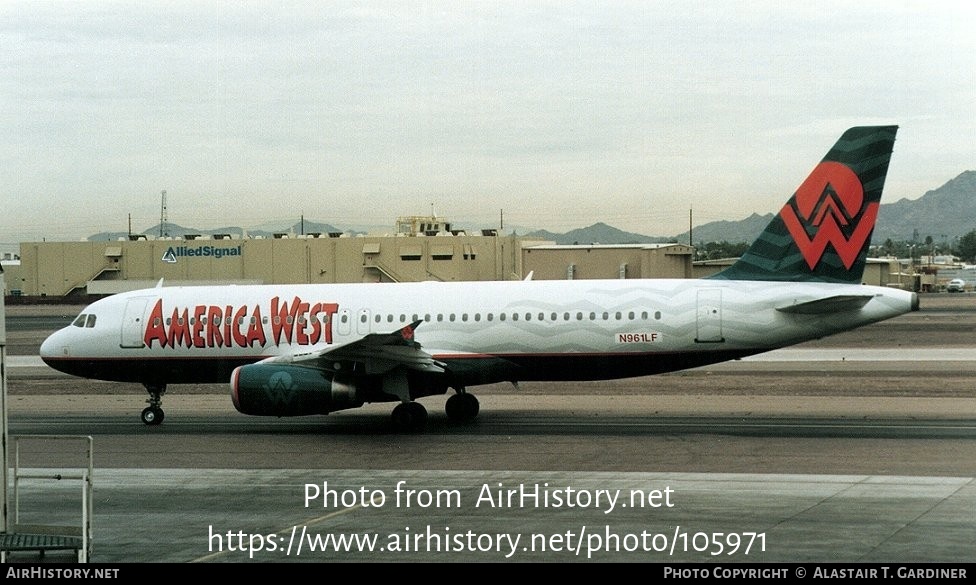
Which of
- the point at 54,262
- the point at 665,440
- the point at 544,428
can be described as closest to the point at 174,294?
the point at 544,428

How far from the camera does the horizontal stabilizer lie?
26.0 metres

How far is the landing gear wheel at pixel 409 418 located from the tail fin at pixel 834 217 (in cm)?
816

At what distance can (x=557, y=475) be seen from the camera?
66.6 feet

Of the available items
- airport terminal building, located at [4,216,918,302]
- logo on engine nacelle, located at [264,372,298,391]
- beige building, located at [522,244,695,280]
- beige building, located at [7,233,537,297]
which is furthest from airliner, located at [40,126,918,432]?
beige building, located at [7,233,537,297]

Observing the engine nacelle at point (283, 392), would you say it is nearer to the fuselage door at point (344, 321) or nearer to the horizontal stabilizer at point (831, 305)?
the fuselage door at point (344, 321)

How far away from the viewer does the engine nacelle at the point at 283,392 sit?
2589 cm

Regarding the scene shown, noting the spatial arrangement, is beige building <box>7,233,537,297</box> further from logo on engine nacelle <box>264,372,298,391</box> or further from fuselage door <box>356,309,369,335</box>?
logo on engine nacelle <box>264,372,298,391</box>

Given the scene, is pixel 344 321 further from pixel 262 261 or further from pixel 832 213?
pixel 262 261

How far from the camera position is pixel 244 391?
25922mm

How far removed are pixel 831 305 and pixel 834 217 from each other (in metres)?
2.35

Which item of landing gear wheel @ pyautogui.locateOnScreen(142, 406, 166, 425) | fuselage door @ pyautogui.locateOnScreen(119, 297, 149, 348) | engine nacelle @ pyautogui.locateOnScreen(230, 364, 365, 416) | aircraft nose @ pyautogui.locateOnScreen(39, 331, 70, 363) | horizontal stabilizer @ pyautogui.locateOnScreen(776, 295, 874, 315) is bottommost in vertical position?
landing gear wheel @ pyautogui.locateOnScreen(142, 406, 166, 425)

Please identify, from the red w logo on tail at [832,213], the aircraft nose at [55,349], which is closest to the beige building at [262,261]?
the aircraft nose at [55,349]

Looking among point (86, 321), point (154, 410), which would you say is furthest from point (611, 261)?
point (154, 410)

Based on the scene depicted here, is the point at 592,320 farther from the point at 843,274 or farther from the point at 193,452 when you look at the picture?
the point at 193,452
